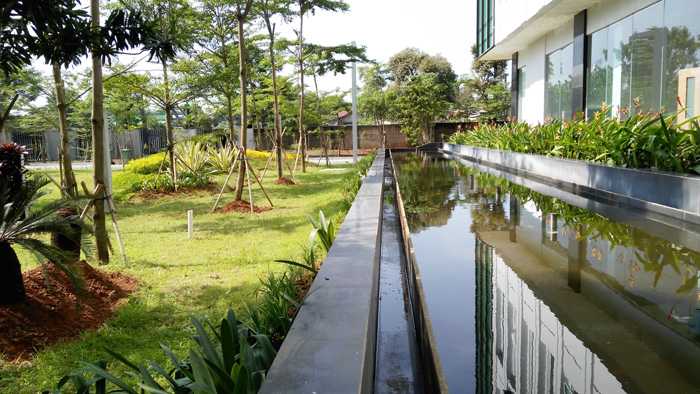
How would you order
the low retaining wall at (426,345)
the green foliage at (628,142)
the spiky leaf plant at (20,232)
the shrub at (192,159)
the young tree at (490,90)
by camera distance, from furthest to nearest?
the young tree at (490,90) < the shrub at (192,159) < the green foliage at (628,142) < the spiky leaf plant at (20,232) < the low retaining wall at (426,345)

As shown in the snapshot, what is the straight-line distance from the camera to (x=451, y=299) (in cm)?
432

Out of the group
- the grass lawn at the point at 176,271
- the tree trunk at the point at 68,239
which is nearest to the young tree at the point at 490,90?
the grass lawn at the point at 176,271

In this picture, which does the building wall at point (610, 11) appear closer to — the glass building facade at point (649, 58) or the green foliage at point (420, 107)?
the glass building facade at point (649, 58)

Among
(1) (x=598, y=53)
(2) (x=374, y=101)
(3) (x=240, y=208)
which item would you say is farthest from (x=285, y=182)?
(2) (x=374, y=101)

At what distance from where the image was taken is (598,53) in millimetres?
16750

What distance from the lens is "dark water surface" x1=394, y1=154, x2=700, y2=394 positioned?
9.73 ft

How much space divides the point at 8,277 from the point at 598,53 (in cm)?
1697

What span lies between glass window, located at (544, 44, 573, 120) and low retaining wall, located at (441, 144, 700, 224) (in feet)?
21.8

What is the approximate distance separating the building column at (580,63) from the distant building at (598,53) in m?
0.03

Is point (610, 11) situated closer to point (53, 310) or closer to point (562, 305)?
point (562, 305)

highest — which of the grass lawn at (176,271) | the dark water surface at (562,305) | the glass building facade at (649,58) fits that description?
the glass building facade at (649,58)

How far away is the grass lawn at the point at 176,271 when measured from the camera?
3760 millimetres

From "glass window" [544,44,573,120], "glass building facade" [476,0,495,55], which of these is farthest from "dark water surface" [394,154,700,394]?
"glass building facade" [476,0,495,55]

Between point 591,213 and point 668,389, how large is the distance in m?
5.50
